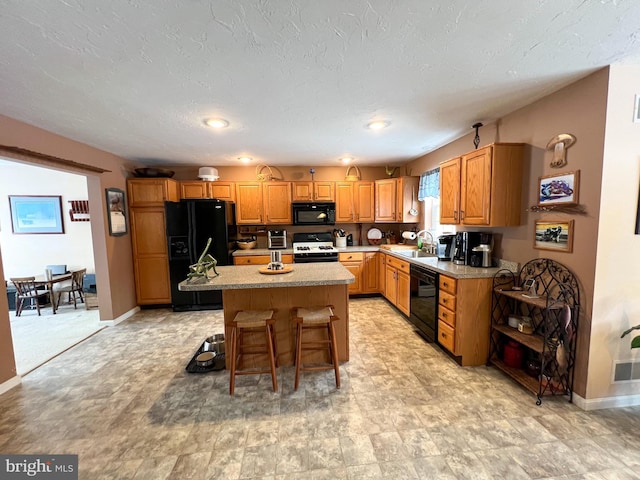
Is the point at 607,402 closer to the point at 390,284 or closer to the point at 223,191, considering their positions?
the point at 390,284

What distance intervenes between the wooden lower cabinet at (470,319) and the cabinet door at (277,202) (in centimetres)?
295

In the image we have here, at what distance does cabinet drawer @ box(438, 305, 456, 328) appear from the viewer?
253 centimetres

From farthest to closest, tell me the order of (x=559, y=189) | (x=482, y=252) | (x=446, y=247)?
(x=446, y=247) → (x=482, y=252) → (x=559, y=189)

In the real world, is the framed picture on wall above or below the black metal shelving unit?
above

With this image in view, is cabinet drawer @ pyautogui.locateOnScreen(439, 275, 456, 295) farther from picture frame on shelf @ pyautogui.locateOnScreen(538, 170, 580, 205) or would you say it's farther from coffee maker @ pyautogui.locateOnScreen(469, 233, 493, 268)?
picture frame on shelf @ pyautogui.locateOnScreen(538, 170, 580, 205)

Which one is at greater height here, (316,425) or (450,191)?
(450,191)

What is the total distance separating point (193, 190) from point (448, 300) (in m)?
4.14

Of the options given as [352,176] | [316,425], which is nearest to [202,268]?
[316,425]

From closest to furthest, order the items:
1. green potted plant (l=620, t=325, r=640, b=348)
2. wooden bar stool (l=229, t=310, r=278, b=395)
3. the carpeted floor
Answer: green potted plant (l=620, t=325, r=640, b=348)
wooden bar stool (l=229, t=310, r=278, b=395)
the carpeted floor

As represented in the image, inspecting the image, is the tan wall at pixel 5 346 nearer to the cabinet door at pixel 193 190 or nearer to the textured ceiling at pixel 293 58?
the textured ceiling at pixel 293 58

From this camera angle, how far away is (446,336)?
2650 millimetres

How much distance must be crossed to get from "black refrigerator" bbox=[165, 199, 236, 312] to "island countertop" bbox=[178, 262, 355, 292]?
1.69 m

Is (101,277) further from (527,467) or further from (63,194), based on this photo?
(527,467)

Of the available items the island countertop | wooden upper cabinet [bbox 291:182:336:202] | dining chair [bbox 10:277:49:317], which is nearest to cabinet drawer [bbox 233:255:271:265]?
wooden upper cabinet [bbox 291:182:336:202]
